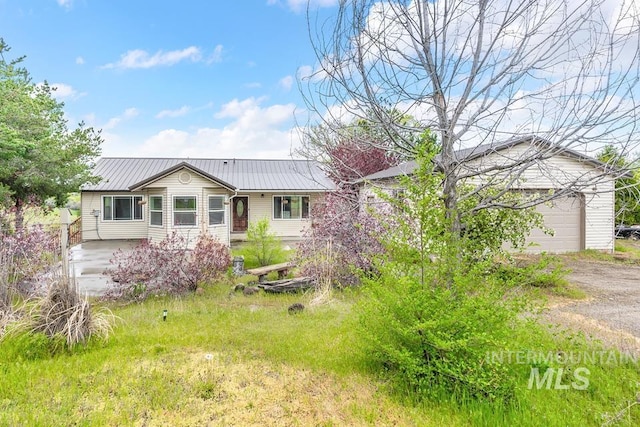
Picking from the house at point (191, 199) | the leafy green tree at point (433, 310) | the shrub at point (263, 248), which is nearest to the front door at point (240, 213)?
the house at point (191, 199)

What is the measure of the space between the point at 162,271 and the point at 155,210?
901 cm

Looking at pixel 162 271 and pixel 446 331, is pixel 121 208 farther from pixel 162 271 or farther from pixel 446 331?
pixel 446 331

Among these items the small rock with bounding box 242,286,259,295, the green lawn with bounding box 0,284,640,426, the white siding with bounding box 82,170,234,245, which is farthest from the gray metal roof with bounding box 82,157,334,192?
the green lawn with bounding box 0,284,640,426

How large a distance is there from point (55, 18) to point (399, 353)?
546 inches

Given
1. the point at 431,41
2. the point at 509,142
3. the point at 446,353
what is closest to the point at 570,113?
the point at 509,142

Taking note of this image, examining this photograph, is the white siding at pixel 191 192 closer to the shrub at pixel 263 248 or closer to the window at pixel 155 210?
the window at pixel 155 210

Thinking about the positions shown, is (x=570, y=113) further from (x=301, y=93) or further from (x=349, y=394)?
(x=349, y=394)

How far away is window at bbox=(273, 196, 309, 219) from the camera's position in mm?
18859

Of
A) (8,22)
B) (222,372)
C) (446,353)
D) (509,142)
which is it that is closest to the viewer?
(446,353)

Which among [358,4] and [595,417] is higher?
[358,4]

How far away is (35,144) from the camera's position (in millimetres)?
9266

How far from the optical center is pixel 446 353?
10.2 feet

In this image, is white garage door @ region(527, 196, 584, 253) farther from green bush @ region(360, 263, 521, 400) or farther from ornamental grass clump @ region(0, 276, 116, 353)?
ornamental grass clump @ region(0, 276, 116, 353)

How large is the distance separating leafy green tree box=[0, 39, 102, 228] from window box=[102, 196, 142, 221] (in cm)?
456
